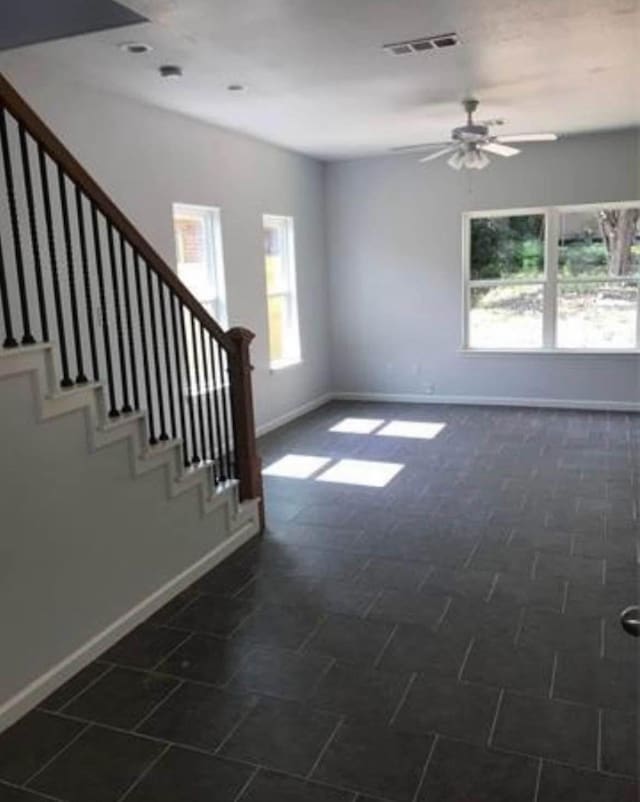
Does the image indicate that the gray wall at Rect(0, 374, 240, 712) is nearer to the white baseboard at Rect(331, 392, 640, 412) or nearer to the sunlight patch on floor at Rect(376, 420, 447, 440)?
the sunlight patch on floor at Rect(376, 420, 447, 440)

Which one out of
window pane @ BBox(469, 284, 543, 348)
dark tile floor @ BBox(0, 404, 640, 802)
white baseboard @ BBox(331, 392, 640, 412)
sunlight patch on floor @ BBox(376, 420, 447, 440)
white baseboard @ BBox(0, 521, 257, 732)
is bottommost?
dark tile floor @ BBox(0, 404, 640, 802)

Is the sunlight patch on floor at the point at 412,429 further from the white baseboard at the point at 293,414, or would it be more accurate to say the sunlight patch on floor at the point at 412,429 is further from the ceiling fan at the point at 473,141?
the ceiling fan at the point at 473,141

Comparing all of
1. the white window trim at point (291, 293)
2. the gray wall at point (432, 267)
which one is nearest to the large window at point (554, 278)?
the gray wall at point (432, 267)

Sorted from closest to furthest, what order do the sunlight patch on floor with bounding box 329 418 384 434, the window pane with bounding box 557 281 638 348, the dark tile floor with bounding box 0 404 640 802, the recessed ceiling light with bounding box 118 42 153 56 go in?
1. the dark tile floor with bounding box 0 404 640 802
2. the recessed ceiling light with bounding box 118 42 153 56
3. the sunlight patch on floor with bounding box 329 418 384 434
4. the window pane with bounding box 557 281 638 348

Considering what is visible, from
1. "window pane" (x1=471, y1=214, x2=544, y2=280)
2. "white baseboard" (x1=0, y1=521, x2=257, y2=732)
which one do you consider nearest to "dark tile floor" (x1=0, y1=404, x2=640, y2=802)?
"white baseboard" (x1=0, y1=521, x2=257, y2=732)

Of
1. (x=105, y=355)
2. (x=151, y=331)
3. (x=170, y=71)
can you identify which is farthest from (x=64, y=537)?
(x=170, y=71)

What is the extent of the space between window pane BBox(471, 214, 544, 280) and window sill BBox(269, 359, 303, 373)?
2166 millimetres

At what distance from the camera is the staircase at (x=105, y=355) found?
252 centimetres

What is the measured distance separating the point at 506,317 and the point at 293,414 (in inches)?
101

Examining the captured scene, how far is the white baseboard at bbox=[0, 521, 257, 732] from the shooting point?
248 centimetres

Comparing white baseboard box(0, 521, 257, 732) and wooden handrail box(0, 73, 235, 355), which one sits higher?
wooden handrail box(0, 73, 235, 355)

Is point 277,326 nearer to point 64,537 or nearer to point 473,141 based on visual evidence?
point 473,141

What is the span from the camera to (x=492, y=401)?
302 inches

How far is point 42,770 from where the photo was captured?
2.21 meters
